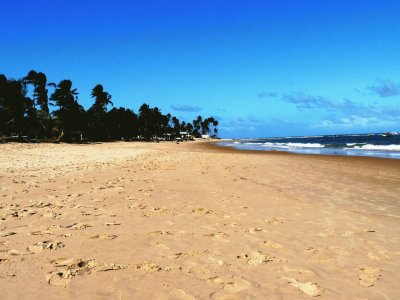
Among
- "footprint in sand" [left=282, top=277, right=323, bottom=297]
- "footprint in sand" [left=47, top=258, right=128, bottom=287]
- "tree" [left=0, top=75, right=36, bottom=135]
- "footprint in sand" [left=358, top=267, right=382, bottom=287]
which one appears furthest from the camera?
"tree" [left=0, top=75, right=36, bottom=135]

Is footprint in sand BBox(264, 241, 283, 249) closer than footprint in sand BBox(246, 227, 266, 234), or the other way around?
footprint in sand BBox(264, 241, 283, 249)

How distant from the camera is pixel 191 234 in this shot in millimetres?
5391

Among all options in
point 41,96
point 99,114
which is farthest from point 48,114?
point 99,114

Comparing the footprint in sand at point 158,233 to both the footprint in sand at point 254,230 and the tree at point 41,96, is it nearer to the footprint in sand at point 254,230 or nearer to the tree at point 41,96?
the footprint in sand at point 254,230

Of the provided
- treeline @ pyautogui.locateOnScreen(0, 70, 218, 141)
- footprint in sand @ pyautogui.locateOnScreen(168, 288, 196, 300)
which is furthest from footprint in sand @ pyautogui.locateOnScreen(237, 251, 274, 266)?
treeline @ pyautogui.locateOnScreen(0, 70, 218, 141)

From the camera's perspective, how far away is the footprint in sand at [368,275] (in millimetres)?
3717

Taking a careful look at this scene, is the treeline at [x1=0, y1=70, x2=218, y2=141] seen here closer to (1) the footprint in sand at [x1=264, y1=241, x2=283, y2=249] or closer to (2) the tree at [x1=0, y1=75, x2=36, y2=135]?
(2) the tree at [x1=0, y1=75, x2=36, y2=135]

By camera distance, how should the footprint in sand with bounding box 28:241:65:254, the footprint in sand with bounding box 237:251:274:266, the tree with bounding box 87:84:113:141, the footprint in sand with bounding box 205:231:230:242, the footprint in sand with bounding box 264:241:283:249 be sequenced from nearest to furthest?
the footprint in sand with bounding box 237:251:274:266
the footprint in sand with bounding box 28:241:65:254
the footprint in sand with bounding box 264:241:283:249
the footprint in sand with bounding box 205:231:230:242
the tree with bounding box 87:84:113:141

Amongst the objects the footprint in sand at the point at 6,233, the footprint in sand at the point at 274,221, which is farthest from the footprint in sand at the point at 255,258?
the footprint in sand at the point at 6,233

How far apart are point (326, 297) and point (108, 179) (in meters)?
9.42

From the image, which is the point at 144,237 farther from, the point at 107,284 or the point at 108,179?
the point at 108,179

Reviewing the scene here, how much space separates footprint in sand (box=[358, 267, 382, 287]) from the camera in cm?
372

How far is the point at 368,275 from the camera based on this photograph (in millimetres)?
3914

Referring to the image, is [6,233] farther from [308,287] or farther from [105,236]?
[308,287]
